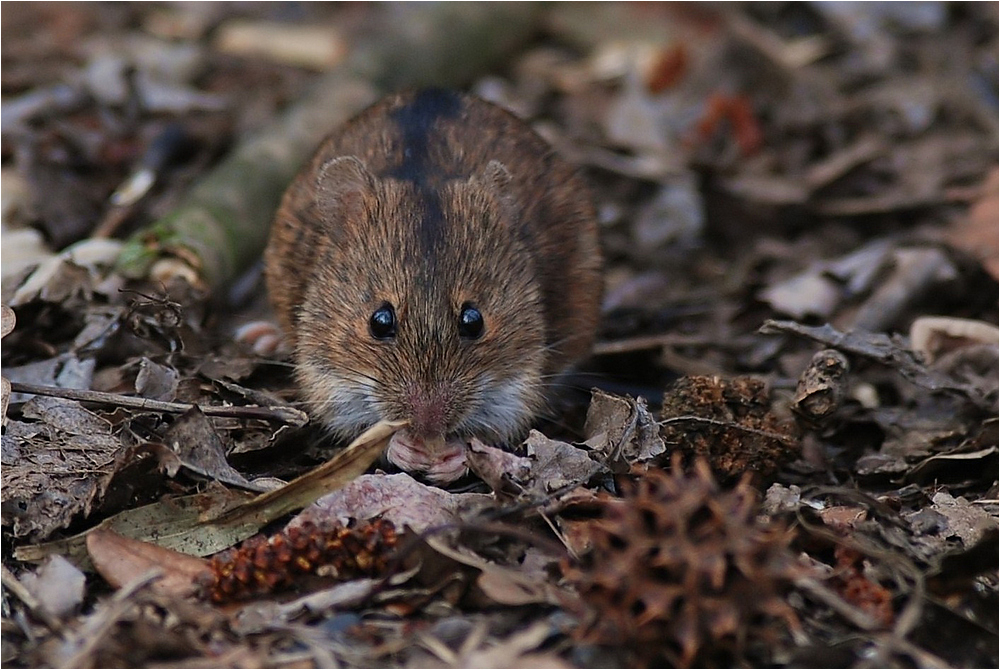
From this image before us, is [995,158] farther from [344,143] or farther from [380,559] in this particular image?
[380,559]

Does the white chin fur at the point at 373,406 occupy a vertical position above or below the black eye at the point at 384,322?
below

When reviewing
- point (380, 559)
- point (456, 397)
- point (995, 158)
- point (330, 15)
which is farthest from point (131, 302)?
point (330, 15)

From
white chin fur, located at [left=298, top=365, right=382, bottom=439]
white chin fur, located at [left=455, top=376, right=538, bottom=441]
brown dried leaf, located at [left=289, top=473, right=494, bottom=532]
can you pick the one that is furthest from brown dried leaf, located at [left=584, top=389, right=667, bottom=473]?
white chin fur, located at [left=298, top=365, right=382, bottom=439]

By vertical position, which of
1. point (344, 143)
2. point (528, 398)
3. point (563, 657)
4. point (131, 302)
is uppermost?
point (344, 143)

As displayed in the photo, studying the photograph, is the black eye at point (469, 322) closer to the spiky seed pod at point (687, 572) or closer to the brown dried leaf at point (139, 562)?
the brown dried leaf at point (139, 562)

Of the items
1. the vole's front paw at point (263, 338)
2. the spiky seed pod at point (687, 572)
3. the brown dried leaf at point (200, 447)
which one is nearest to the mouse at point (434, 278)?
the vole's front paw at point (263, 338)

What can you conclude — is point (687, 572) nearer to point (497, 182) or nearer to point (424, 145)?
point (497, 182)

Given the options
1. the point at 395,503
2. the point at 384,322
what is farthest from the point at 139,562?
the point at 384,322
